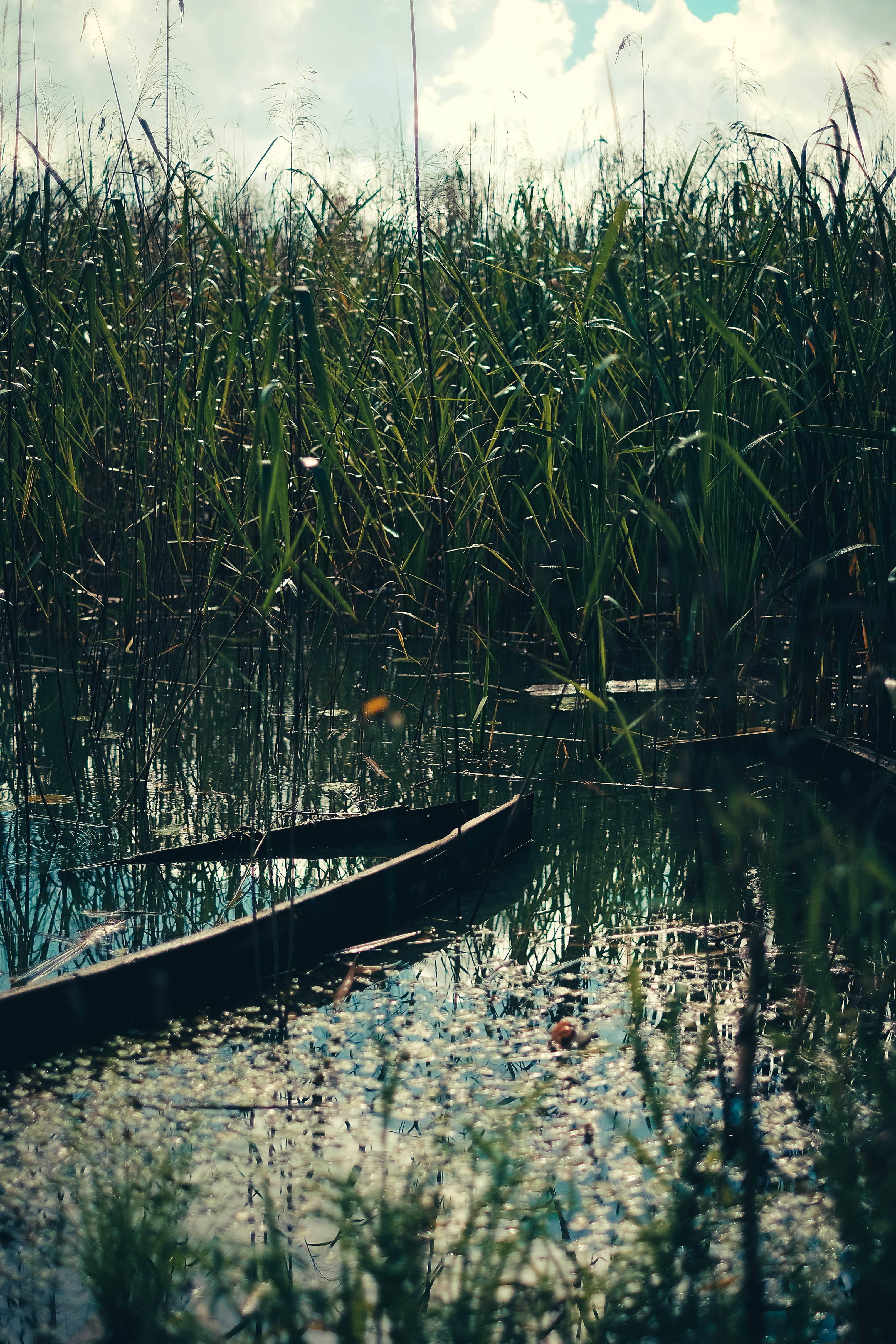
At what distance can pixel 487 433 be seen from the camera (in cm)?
322

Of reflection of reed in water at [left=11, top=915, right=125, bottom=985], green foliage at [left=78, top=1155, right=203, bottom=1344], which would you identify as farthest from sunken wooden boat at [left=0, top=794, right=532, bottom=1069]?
green foliage at [left=78, top=1155, right=203, bottom=1344]

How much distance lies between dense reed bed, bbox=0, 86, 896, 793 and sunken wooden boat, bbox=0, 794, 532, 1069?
48cm

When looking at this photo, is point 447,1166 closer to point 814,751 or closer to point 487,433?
point 814,751

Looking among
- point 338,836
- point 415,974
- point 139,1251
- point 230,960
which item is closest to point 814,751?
point 338,836

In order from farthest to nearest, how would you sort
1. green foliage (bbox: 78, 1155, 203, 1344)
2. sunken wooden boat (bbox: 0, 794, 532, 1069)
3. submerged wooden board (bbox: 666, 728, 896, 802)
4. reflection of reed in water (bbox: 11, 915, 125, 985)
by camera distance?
submerged wooden board (bbox: 666, 728, 896, 802), reflection of reed in water (bbox: 11, 915, 125, 985), sunken wooden boat (bbox: 0, 794, 532, 1069), green foliage (bbox: 78, 1155, 203, 1344)

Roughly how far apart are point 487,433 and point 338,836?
1606 mm

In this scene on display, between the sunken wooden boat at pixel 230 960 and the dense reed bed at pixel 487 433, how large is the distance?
1.56ft

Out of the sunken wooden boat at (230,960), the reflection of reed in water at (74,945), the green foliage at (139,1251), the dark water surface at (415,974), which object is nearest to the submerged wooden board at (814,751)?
the dark water surface at (415,974)

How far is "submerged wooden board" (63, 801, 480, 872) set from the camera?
1939mm

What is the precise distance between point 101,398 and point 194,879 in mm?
1490

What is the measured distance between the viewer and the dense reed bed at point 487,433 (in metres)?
1.96

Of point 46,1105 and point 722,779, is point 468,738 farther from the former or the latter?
point 46,1105

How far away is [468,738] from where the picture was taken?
9.36 ft

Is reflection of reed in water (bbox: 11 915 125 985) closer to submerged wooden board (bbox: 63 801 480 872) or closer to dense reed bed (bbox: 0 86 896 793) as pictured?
submerged wooden board (bbox: 63 801 480 872)
